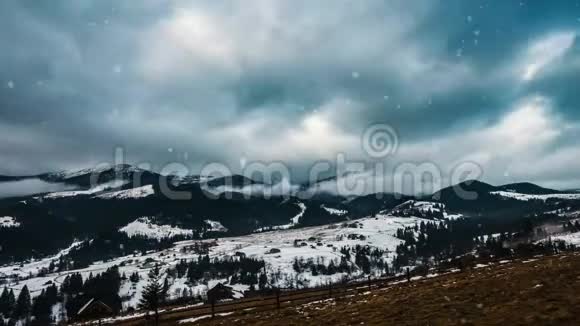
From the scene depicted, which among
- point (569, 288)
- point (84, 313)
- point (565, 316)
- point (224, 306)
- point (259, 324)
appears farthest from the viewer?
point (224, 306)

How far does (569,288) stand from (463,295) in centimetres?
528

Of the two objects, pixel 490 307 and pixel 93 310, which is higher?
pixel 490 307

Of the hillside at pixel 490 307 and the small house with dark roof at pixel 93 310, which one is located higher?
the hillside at pixel 490 307

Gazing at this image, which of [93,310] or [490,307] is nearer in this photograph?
[490,307]

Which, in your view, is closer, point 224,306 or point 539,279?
point 539,279

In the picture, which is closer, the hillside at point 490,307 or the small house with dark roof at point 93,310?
the hillside at point 490,307

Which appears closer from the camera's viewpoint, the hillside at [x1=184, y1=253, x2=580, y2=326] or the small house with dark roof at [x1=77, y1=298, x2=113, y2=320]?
the hillside at [x1=184, y1=253, x2=580, y2=326]

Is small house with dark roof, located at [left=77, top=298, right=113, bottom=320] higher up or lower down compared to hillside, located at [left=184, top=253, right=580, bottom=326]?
lower down

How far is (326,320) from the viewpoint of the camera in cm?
2436

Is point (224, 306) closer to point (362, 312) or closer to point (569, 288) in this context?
point (362, 312)

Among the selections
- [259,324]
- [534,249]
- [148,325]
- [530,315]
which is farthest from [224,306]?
[534,249]

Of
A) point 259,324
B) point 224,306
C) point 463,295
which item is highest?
point 463,295

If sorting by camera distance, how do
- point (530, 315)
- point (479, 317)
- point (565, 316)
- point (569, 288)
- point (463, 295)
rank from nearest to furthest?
point (565, 316) < point (530, 315) < point (479, 317) < point (569, 288) < point (463, 295)

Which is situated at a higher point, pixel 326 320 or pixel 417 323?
pixel 417 323
